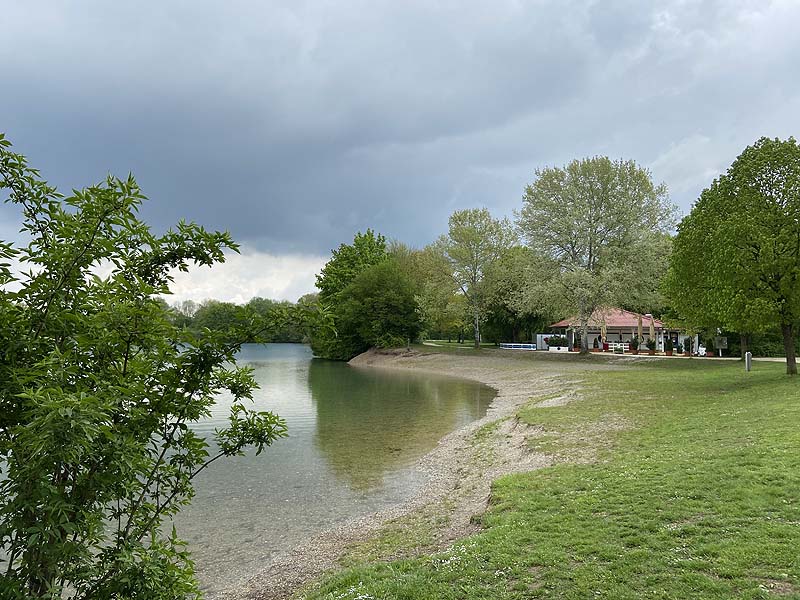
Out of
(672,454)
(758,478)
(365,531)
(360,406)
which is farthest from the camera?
(360,406)

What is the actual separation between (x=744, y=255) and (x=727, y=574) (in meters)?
17.7

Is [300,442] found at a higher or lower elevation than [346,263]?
lower

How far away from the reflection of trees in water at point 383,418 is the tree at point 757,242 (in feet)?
38.3

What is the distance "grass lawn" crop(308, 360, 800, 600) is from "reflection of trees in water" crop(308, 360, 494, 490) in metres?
5.73

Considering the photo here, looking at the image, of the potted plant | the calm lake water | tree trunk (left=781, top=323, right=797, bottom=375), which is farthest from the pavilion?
the calm lake water

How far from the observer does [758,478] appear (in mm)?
8516

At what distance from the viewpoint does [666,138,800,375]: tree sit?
63.7ft

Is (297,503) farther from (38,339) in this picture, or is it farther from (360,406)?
(360,406)

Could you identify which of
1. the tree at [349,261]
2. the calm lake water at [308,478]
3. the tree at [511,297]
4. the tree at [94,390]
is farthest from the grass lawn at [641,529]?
the tree at [349,261]

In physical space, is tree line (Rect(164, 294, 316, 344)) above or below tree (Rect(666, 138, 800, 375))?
below

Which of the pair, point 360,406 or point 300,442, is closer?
point 300,442

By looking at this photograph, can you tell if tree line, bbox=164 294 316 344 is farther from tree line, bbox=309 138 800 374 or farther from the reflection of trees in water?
the reflection of trees in water

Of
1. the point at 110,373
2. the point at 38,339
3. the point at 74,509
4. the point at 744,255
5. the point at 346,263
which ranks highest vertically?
the point at 346,263

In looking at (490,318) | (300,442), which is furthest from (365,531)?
(490,318)
